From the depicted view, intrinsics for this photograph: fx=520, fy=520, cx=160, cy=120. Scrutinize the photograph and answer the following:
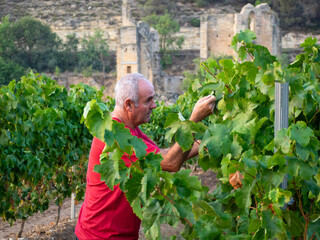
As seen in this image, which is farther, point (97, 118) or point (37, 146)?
point (37, 146)

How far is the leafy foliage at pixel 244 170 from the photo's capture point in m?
1.48

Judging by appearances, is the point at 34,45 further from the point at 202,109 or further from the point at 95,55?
the point at 202,109

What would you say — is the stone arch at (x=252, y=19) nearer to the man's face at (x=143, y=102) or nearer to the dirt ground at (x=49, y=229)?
the dirt ground at (x=49, y=229)

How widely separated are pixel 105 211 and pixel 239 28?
104ft

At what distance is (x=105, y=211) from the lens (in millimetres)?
2156

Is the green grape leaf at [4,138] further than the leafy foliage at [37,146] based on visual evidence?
No

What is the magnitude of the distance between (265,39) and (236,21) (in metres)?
2.18

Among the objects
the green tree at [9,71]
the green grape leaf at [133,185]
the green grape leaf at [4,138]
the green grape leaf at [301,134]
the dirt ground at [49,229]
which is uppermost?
the green grape leaf at [301,134]

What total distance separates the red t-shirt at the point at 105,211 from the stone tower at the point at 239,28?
3079 centimetres

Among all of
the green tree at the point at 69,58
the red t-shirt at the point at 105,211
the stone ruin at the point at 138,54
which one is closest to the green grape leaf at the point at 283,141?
the red t-shirt at the point at 105,211

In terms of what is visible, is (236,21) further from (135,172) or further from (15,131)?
(135,172)

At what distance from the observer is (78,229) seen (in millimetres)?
2307

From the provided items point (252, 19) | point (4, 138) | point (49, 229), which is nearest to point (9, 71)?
point (252, 19)

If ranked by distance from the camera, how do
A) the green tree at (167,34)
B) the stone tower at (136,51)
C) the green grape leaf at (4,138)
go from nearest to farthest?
the green grape leaf at (4,138), the stone tower at (136,51), the green tree at (167,34)
